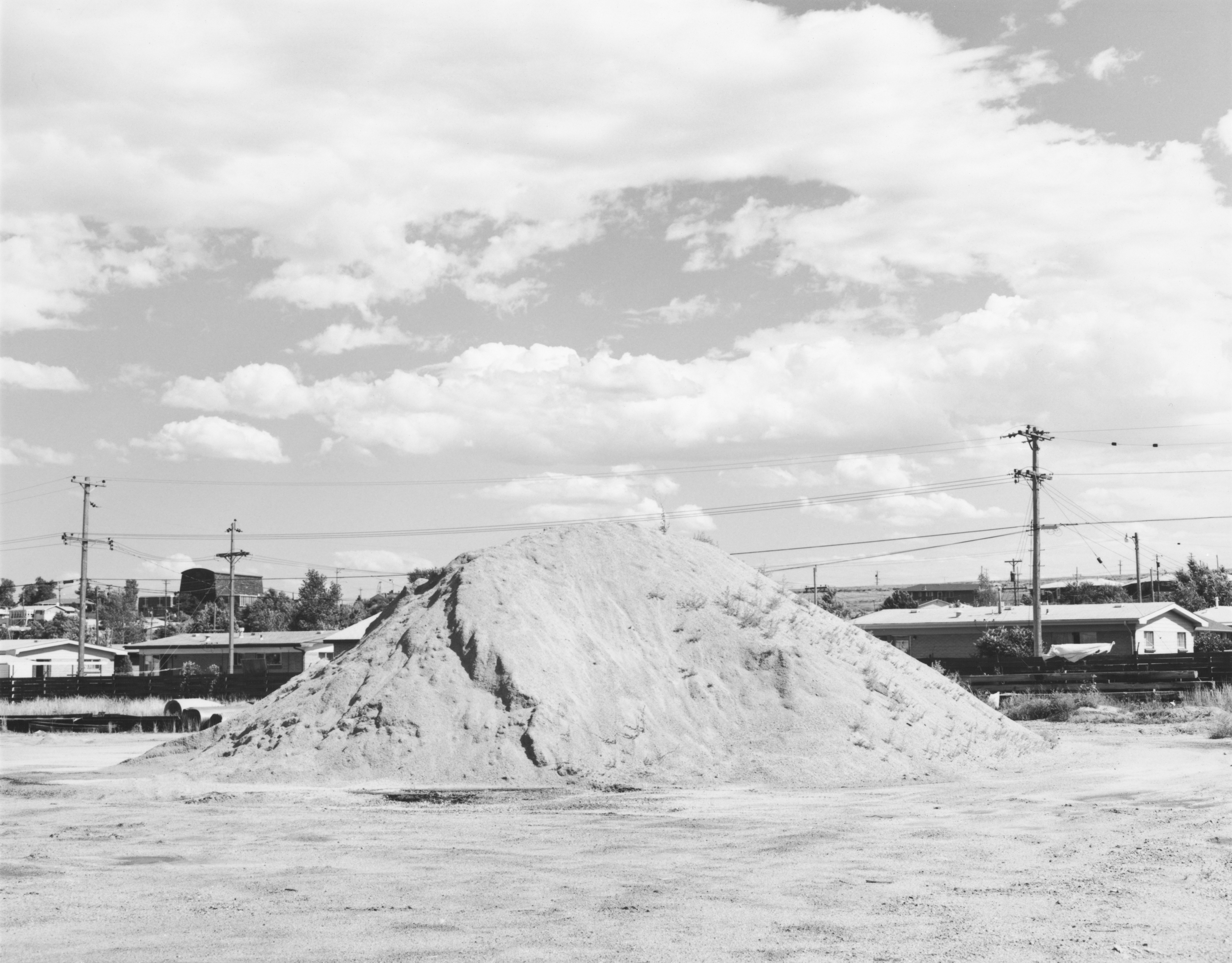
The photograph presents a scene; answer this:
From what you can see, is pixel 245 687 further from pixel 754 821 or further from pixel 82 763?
pixel 754 821

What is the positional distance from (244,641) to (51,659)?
10.5 metres

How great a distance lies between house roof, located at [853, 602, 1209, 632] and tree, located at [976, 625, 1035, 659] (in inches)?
56.4

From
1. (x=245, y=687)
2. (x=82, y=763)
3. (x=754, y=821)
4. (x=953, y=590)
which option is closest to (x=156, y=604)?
(x=953, y=590)

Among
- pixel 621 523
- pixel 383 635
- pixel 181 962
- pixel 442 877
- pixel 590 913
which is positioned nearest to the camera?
pixel 181 962

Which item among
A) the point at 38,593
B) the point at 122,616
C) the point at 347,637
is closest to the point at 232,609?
the point at 347,637

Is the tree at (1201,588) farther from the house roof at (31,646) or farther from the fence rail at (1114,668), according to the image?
the house roof at (31,646)

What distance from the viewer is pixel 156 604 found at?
4995 inches

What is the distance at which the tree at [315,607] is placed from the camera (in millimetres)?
83000

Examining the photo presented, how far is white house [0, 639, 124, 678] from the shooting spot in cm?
6431

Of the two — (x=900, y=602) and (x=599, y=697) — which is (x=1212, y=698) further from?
(x=900, y=602)

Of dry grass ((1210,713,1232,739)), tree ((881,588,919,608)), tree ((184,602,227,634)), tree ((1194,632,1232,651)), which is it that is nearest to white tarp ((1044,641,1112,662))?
tree ((1194,632,1232,651))

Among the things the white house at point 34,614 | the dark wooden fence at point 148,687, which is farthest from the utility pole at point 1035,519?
the white house at point 34,614

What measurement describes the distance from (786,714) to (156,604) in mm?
119772

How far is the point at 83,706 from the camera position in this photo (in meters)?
39.1
